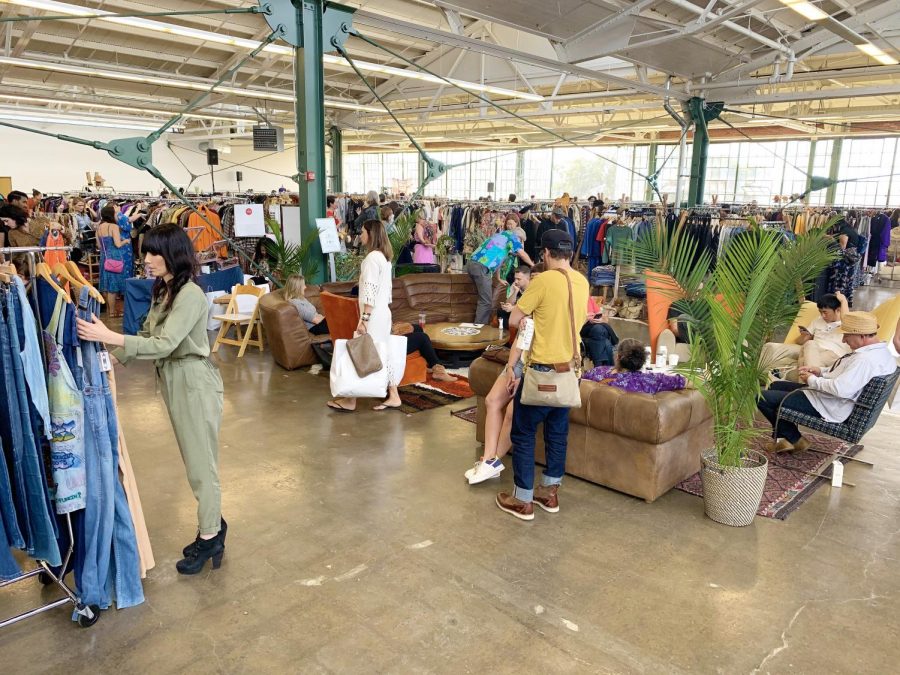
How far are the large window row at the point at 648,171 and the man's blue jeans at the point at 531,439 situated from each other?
10.2m

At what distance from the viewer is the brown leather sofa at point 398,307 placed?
6.09 metres

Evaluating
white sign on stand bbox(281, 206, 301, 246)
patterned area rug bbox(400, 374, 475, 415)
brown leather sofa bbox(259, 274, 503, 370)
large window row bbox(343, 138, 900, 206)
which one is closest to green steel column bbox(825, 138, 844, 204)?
large window row bbox(343, 138, 900, 206)

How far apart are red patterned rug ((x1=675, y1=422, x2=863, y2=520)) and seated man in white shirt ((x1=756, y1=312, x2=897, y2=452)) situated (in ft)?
1.29

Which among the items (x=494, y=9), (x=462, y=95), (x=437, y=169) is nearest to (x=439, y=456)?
(x=437, y=169)

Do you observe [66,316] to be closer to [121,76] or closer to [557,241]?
[557,241]

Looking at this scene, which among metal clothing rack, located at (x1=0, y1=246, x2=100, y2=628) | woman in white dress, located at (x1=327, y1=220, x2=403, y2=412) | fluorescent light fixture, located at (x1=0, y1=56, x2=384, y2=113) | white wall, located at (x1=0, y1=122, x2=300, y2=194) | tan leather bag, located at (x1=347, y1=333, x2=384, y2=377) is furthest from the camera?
white wall, located at (x1=0, y1=122, x2=300, y2=194)

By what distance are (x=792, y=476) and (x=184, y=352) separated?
3.53 m

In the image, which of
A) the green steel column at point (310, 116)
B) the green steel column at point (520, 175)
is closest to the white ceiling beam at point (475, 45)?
Result: the green steel column at point (310, 116)

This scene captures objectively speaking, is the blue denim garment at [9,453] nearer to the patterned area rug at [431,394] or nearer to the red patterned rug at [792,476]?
the patterned area rug at [431,394]

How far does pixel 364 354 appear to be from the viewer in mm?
4684

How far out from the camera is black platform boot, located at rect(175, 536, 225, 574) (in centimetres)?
286

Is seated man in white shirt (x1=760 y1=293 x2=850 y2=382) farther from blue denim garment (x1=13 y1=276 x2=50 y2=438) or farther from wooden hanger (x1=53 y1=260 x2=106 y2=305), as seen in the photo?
blue denim garment (x1=13 y1=276 x2=50 y2=438)

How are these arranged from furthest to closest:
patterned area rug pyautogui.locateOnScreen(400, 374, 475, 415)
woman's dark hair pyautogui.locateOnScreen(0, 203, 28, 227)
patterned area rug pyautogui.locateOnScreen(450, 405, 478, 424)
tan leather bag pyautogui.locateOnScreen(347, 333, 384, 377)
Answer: woman's dark hair pyautogui.locateOnScreen(0, 203, 28, 227)
patterned area rug pyautogui.locateOnScreen(400, 374, 475, 415)
patterned area rug pyautogui.locateOnScreen(450, 405, 478, 424)
tan leather bag pyautogui.locateOnScreen(347, 333, 384, 377)

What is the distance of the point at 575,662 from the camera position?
238 centimetres
